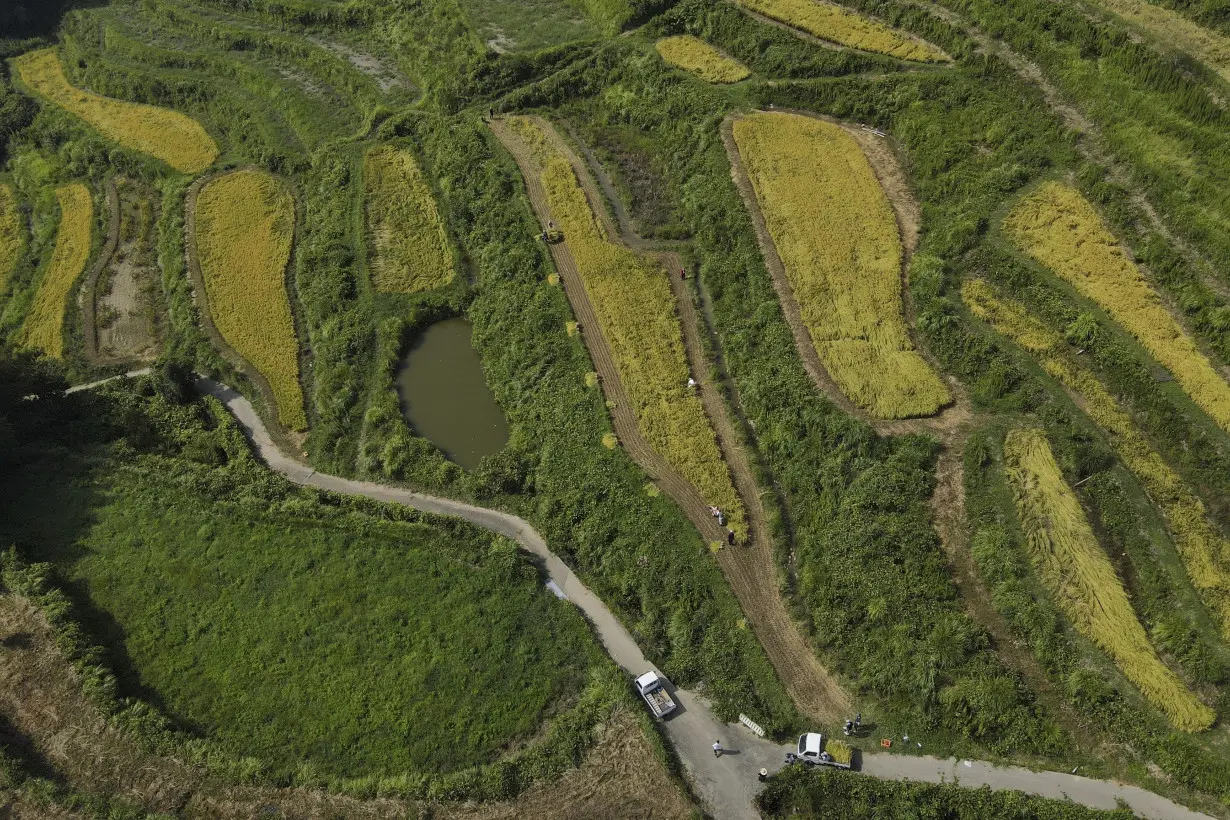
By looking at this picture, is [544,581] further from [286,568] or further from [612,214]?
[612,214]

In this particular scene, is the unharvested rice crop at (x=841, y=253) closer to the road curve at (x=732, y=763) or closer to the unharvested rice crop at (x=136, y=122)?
the road curve at (x=732, y=763)

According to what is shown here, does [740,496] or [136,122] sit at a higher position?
[136,122]

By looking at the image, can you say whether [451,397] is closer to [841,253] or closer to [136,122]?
[841,253]

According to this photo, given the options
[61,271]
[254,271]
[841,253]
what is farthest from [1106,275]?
[61,271]

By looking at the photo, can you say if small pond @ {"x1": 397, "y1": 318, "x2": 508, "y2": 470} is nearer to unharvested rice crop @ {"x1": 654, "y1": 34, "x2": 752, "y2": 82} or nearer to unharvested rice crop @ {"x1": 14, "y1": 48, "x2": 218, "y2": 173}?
unharvested rice crop @ {"x1": 654, "y1": 34, "x2": 752, "y2": 82}

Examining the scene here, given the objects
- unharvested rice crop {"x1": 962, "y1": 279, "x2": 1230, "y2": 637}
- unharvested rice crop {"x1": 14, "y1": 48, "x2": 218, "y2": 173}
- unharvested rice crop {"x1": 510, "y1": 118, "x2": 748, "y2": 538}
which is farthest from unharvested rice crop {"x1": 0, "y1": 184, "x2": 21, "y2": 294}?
unharvested rice crop {"x1": 962, "y1": 279, "x2": 1230, "y2": 637}

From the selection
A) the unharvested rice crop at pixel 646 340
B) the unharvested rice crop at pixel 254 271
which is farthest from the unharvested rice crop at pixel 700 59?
Result: the unharvested rice crop at pixel 254 271
